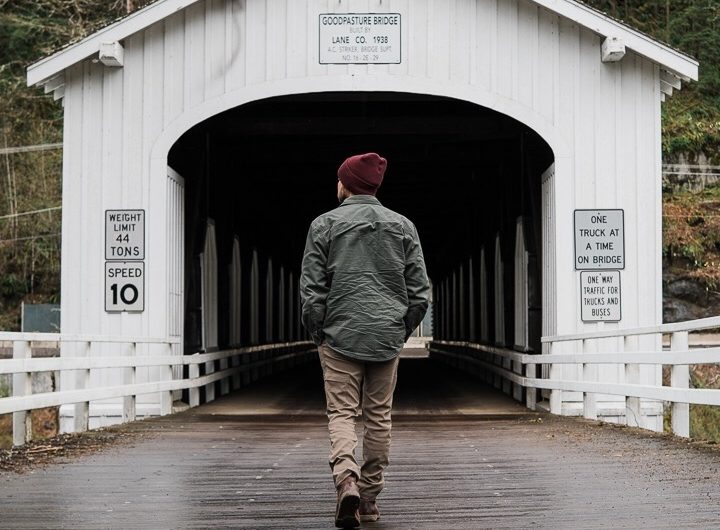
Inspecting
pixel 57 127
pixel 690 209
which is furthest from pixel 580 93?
pixel 57 127

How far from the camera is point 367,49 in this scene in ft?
47.3

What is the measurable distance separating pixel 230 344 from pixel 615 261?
30.1 feet

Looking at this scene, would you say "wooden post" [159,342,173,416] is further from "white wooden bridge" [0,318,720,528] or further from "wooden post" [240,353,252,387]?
"wooden post" [240,353,252,387]

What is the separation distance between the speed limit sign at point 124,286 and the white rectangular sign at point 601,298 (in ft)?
16.0

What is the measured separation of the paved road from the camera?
223 inches

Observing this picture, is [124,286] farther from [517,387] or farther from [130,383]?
[517,387]

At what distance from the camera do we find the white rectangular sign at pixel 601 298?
1412 centimetres

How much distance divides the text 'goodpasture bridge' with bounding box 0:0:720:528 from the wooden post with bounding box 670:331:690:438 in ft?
0.07

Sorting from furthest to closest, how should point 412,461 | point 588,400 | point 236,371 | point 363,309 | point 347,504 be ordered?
point 236,371 < point 588,400 < point 412,461 < point 363,309 < point 347,504

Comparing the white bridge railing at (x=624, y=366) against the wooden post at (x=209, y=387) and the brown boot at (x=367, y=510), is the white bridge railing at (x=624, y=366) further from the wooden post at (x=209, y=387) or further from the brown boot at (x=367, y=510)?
the wooden post at (x=209, y=387)

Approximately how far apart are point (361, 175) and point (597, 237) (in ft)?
29.2

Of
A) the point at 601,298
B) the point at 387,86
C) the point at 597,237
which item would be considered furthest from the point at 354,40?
the point at 601,298

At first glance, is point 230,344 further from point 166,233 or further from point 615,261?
point 615,261

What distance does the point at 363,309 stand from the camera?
559cm
